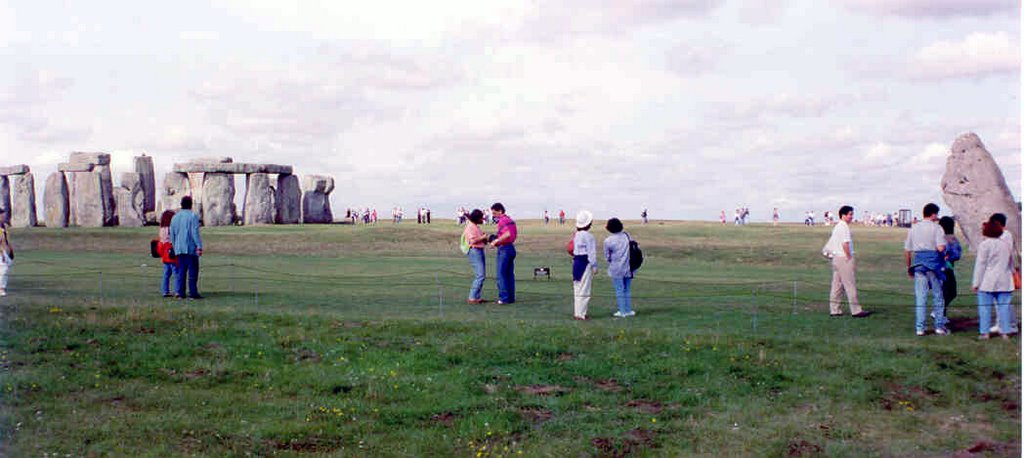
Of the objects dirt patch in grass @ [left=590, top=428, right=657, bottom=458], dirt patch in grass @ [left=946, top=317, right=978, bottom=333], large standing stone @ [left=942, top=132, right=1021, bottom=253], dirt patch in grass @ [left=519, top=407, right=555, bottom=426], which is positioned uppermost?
large standing stone @ [left=942, top=132, right=1021, bottom=253]

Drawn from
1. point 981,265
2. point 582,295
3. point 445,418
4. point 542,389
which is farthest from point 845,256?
point 445,418

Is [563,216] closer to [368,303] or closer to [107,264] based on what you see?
[107,264]

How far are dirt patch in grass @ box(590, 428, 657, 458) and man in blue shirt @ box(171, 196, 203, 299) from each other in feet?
30.9

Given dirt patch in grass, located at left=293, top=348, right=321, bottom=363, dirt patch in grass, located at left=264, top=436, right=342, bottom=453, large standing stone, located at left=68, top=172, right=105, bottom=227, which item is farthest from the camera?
large standing stone, located at left=68, top=172, right=105, bottom=227

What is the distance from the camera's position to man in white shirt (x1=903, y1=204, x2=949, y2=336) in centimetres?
1349

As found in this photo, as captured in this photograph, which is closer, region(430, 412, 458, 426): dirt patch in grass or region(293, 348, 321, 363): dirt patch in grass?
region(430, 412, 458, 426): dirt patch in grass

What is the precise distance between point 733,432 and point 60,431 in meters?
6.59

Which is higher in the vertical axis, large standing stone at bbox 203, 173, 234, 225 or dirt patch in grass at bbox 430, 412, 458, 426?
large standing stone at bbox 203, 173, 234, 225

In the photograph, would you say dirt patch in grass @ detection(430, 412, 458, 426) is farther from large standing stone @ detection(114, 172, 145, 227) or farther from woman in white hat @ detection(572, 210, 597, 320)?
large standing stone @ detection(114, 172, 145, 227)

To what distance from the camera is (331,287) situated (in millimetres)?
19750

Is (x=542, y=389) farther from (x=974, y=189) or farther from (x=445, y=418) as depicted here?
(x=974, y=189)

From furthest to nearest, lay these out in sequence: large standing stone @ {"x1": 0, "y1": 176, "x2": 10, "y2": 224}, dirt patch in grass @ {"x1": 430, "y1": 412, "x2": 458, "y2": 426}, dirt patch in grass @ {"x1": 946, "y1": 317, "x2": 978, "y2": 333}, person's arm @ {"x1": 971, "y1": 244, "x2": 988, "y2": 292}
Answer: large standing stone @ {"x1": 0, "y1": 176, "x2": 10, "y2": 224}, dirt patch in grass @ {"x1": 946, "y1": 317, "x2": 978, "y2": 333}, person's arm @ {"x1": 971, "y1": 244, "x2": 988, "y2": 292}, dirt patch in grass @ {"x1": 430, "y1": 412, "x2": 458, "y2": 426}

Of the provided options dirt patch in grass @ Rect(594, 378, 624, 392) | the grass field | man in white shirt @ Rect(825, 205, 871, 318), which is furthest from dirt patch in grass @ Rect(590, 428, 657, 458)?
man in white shirt @ Rect(825, 205, 871, 318)

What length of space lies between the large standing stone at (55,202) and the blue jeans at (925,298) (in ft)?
133
